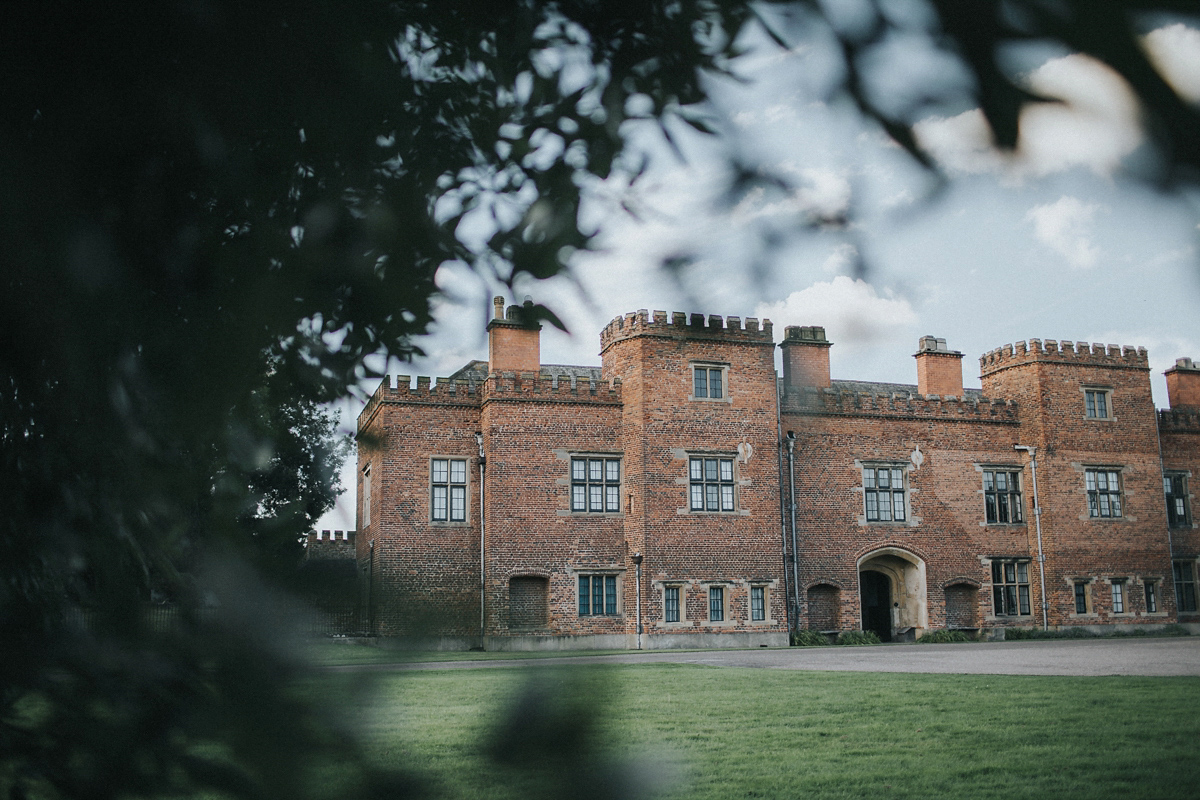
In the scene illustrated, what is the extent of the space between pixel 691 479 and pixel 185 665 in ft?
74.3

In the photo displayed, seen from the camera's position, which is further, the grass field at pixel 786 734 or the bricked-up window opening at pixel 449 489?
the bricked-up window opening at pixel 449 489

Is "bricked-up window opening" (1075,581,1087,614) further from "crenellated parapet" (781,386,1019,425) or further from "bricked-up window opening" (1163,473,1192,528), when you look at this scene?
"crenellated parapet" (781,386,1019,425)

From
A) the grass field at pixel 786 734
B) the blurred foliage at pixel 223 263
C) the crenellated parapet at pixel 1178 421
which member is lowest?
the grass field at pixel 786 734

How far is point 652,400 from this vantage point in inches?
923

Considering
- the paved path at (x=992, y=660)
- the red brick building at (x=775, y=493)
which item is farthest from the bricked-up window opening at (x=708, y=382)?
the paved path at (x=992, y=660)

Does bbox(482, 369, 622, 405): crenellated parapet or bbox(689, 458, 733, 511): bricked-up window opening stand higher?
bbox(482, 369, 622, 405): crenellated parapet

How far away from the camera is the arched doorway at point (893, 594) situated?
25.5 meters

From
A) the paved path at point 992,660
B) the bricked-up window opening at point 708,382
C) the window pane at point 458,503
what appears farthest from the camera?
the bricked-up window opening at point 708,382

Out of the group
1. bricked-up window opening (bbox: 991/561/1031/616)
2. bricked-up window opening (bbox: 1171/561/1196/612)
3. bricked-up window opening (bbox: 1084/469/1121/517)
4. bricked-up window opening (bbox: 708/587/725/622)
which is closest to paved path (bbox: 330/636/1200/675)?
bricked-up window opening (bbox: 708/587/725/622)

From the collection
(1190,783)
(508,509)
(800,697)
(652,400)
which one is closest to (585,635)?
(508,509)

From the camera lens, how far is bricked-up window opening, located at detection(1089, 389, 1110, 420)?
27312 millimetres

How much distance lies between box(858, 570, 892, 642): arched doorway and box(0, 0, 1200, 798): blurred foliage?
26.2 meters

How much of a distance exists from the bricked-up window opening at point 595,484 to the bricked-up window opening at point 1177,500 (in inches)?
691

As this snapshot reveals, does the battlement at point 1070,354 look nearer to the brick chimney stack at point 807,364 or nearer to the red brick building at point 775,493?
the red brick building at point 775,493
